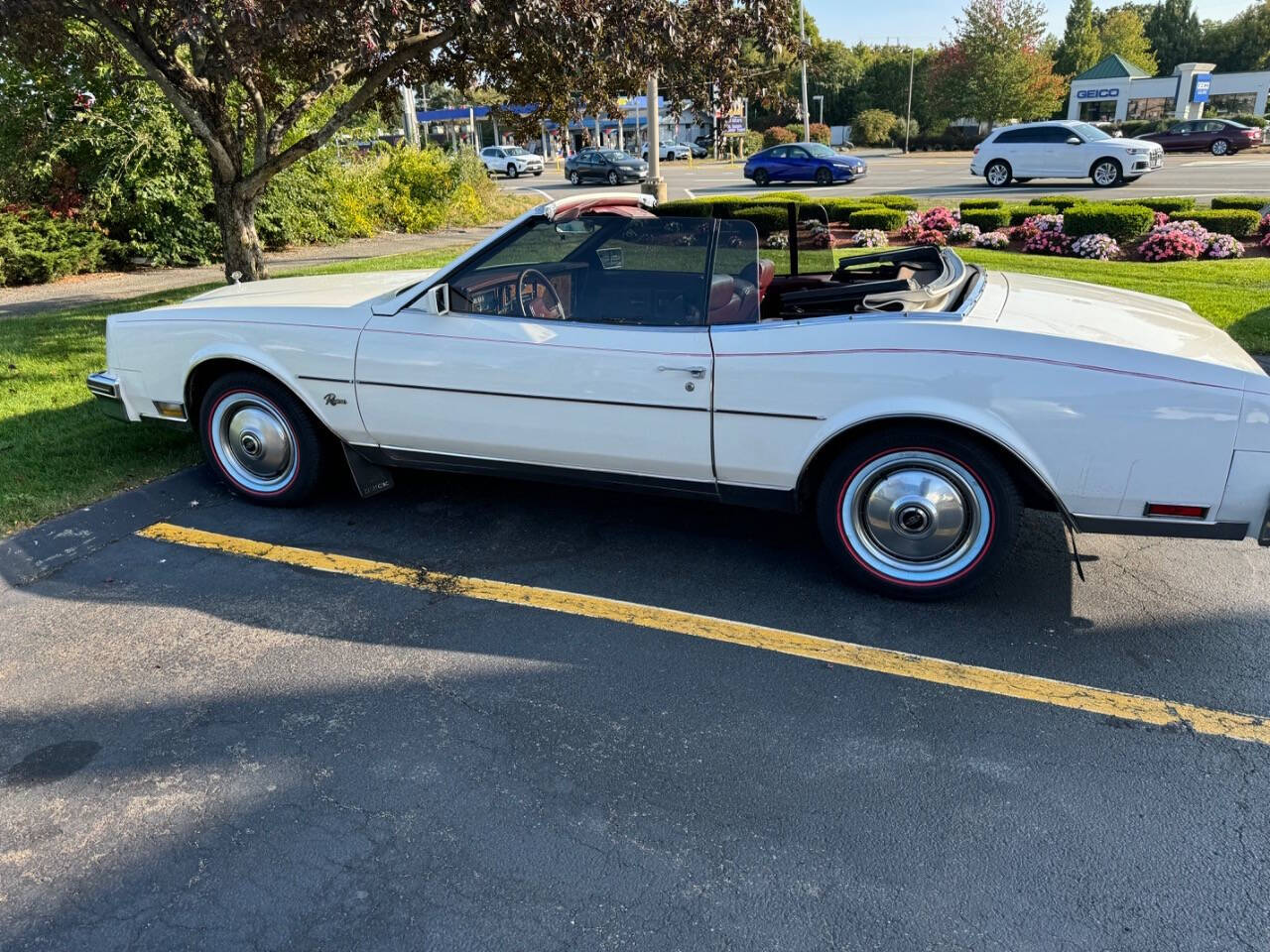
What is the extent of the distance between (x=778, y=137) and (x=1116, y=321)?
54.2 metres

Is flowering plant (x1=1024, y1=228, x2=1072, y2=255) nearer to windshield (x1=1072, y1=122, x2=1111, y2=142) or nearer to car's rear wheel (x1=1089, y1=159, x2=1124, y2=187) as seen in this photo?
car's rear wheel (x1=1089, y1=159, x2=1124, y2=187)

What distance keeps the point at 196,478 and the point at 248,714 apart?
2398 mm

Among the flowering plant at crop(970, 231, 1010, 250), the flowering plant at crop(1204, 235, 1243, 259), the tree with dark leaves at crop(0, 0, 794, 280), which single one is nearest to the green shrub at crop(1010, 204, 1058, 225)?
the flowering plant at crop(970, 231, 1010, 250)

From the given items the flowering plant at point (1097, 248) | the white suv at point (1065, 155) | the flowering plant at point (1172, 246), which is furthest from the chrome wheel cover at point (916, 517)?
the white suv at point (1065, 155)

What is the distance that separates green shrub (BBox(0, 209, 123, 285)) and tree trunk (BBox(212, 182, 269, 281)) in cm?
583

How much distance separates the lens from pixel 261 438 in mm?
4449

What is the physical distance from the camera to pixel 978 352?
3.18 meters

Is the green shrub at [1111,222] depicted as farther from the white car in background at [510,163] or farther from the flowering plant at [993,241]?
the white car in background at [510,163]

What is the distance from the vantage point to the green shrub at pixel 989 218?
12.8 m

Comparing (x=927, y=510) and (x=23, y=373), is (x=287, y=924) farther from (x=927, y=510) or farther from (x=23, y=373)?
(x=23, y=373)

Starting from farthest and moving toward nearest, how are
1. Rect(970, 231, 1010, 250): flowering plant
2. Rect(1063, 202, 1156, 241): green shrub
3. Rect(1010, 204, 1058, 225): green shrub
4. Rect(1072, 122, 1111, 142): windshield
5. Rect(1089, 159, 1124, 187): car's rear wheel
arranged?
Rect(1072, 122, 1111, 142): windshield → Rect(1089, 159, 1124, 187): car's rear wheel → Rect(1010, 204, 1058, 225): green shrub → Rect(970, 231, 1010, 250): flowering plant → Rect(1063, 202, 1156, 241): green shrub

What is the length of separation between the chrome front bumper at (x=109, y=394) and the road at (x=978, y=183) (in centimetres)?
1514

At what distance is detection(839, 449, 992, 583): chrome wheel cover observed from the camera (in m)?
3.35

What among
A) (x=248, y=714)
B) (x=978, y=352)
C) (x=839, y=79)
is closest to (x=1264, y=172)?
(x=978, y=352)
